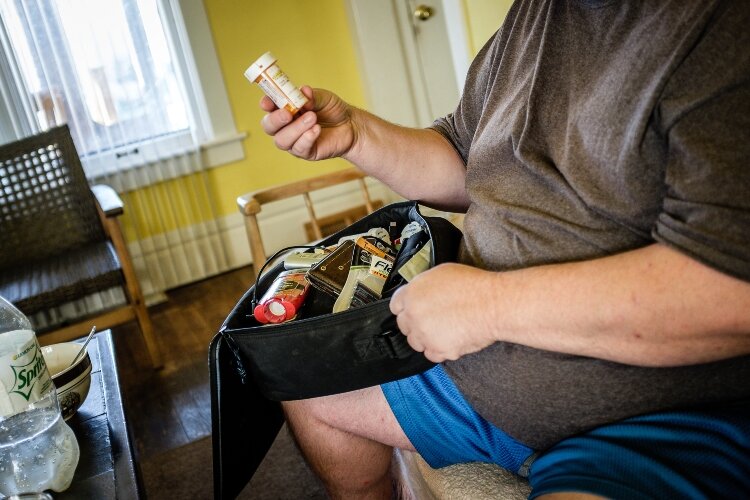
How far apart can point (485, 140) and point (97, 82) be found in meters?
2.59

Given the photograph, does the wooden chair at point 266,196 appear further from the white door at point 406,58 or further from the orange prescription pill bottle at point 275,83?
the white door at point 406,58

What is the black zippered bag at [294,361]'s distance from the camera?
36.5 inches

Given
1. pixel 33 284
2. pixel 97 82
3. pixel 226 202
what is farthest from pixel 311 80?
pixel 33 284

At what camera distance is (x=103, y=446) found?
0.99 m

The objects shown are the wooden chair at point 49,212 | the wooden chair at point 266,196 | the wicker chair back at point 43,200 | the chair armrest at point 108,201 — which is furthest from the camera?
the wicker chair back at point 43,200

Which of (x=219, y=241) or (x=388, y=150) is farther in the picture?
(x=219, y=241)

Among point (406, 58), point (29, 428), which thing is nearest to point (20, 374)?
point (29, 428)

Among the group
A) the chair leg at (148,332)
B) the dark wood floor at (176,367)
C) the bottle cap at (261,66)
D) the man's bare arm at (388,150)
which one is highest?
the bottle cap at (261,66)

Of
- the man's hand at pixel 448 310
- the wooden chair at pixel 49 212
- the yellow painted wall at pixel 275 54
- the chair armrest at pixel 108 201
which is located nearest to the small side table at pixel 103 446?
the man's hand at pixel 448 310

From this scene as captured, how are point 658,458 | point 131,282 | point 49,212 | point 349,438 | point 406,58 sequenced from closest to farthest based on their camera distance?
point 658,458 → point 349,438 → point 131,282 → point 49,212 → point 406,58

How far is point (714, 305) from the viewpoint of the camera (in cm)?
67

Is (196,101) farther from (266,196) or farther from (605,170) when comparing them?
(605,170)

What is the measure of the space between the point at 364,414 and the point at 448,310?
27 centimetres

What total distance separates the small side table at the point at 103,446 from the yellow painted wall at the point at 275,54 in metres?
2.26
